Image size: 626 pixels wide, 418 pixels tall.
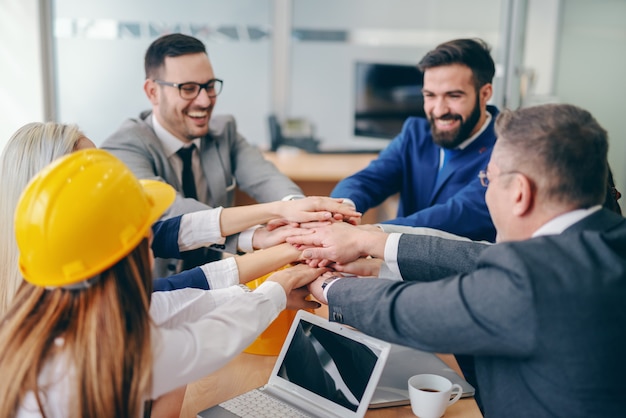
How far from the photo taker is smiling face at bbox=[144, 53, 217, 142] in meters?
2.50

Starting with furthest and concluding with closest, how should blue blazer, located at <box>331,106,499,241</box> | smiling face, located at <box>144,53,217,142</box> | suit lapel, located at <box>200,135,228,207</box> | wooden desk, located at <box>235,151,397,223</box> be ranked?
wooden desk, located at <box>235,151,397,223</box> → suit lapel, located at <box>200,135,228,207</box> → smiling face, located at <box>144,53,217,142</box> → blue blazer, located at <box>331,106,499,241</box>

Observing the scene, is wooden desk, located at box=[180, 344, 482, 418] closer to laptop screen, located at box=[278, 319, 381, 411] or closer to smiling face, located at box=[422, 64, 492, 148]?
laptop screen, located at box=[278, 319, 381, 411]

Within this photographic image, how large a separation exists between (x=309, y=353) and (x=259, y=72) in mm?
3513

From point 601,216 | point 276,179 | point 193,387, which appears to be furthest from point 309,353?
point 276,179

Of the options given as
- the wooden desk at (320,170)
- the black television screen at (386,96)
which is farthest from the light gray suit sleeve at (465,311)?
the black television screen at (386,96)

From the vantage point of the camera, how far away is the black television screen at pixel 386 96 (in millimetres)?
4105

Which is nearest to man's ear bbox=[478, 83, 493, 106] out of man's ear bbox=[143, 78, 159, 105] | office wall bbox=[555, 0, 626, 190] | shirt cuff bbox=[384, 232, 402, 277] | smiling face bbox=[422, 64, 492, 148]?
smiling face bbox=[422, 64, 492, 148]

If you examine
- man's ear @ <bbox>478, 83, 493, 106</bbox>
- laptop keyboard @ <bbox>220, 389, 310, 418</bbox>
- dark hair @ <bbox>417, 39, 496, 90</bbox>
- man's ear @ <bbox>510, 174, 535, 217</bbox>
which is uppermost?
dark hair @ <bbox>417, 39, 496, 90</bbox>

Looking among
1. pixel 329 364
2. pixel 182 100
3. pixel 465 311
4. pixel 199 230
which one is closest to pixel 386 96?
pixel 182 100

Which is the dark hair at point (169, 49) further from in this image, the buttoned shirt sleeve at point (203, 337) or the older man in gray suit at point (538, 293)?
the older man in gray suit at point (538, 293)

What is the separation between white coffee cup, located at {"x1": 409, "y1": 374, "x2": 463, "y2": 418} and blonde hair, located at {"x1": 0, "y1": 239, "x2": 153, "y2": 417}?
0.57 m

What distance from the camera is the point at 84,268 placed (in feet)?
3.49

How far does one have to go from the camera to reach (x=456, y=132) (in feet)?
7.95

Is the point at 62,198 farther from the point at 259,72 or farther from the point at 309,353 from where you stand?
the point at 259,72
